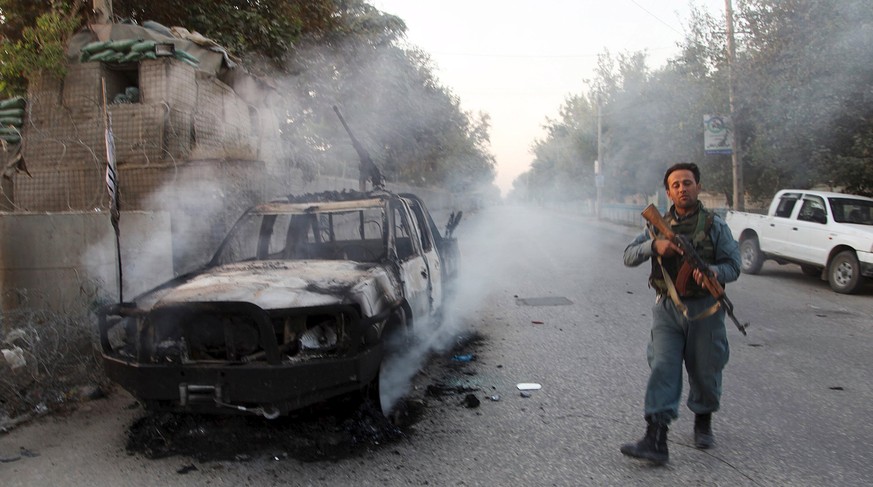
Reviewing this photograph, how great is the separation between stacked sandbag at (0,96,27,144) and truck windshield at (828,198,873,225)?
1188cm

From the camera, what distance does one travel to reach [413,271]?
4.84 m

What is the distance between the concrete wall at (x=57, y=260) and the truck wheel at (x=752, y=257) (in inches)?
429

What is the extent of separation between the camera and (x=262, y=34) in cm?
1001

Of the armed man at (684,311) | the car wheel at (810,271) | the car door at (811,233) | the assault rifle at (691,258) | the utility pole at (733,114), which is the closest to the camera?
the assault rifle at (691,258)

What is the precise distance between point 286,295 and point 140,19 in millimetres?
8671

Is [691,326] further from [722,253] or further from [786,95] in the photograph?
[786,95]

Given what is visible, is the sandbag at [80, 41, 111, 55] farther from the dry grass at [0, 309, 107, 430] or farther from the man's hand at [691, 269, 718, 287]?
the man's hand at [691, 269, 718, 287]

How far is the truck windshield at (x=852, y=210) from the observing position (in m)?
9.86

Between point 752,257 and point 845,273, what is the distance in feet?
7.82

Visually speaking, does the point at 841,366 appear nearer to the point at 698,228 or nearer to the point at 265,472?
the point at 698,228

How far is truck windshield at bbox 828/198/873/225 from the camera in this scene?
9859 mm

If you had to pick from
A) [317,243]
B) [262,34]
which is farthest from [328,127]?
[317,243]

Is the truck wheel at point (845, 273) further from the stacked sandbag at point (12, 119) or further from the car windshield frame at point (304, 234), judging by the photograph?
the stacked sandbag at point (12, 119)

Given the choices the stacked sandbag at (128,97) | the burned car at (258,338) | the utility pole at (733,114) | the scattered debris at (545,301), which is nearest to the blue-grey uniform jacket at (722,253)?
the burned car at (258,338)
